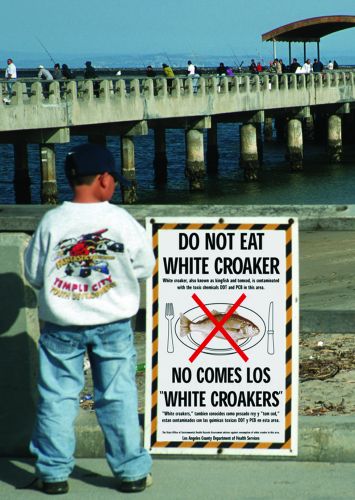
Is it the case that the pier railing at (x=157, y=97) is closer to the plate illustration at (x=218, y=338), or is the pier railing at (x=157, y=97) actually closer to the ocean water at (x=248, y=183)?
the ocean water at (x=248, y=183)

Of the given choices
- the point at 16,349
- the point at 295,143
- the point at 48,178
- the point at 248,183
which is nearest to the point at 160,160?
the point at 248,183

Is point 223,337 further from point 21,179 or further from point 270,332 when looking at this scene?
point 21,179

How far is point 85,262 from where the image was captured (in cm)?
520

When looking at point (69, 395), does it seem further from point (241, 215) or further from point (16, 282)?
point (241, 215)

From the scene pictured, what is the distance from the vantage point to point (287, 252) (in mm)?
5691

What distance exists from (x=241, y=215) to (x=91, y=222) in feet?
3.19

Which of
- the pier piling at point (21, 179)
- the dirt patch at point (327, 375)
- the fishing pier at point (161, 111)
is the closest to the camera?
the dirt patch at point (327, 375)

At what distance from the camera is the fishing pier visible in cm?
3491

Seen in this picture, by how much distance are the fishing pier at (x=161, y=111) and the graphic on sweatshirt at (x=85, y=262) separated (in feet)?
90.4

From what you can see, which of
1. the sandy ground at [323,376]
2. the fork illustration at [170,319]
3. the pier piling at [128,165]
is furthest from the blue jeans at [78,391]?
the pier piling at [128,165]

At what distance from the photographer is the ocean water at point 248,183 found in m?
44.5

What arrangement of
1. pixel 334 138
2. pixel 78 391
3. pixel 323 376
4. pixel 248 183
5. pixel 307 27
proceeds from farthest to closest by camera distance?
pixel 307 27, pixel 334 138, pixel 248 183, pixel 323 376, pixel 78 391

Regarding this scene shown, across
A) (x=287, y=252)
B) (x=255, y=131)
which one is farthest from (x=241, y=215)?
(x=255, y=131)

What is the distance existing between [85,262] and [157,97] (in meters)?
36.0
